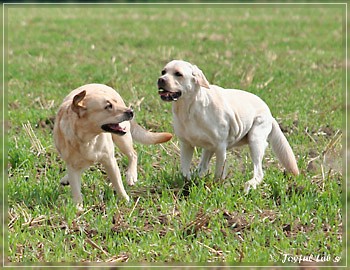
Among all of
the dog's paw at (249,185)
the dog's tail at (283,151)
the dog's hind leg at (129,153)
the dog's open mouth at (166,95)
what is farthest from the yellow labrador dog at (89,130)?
the dog's tail at (283,151)

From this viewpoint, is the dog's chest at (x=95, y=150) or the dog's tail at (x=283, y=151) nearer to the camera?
the dog's chest at (x=95, y=150)

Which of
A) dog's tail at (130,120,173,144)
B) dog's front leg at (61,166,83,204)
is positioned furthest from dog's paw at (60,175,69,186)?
dog's tail at (130,120,173,144)

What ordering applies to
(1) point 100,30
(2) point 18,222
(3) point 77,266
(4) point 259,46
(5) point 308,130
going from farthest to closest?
(1) point 100,30 → (4) point 259,46 → (5) point 308,130 → (2) point 18,222 → (3) point 77,266

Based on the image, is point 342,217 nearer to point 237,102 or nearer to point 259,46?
point 237,102

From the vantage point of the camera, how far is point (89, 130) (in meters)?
6.83

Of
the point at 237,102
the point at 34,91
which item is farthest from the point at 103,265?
the point at 34,91

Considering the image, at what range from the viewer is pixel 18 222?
667 centimetres

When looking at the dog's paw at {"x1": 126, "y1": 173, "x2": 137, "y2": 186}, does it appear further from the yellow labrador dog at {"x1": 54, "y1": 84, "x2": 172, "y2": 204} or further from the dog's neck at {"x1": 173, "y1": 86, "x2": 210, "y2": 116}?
the dog's neck at {"x1": 173, "y1": 86, "x2": 210, "y2": 116}

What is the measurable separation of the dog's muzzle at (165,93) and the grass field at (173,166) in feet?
2.52

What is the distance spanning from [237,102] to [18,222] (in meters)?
2.25

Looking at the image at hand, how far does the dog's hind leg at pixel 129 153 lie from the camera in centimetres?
764

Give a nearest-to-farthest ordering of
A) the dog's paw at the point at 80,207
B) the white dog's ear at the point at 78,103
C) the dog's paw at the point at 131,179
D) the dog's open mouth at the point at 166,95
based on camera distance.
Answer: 1. the white dog's ear at the point at 78,103
2. the dog's paw at the point at 80,207
3. the dog's open mouth at the point at 166,95
4. the dog's paw at the point at 131,179

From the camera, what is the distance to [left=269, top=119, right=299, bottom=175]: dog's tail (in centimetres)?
771

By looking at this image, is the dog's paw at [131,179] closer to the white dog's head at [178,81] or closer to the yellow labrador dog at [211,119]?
the yellow labrador dog at [211,119]
